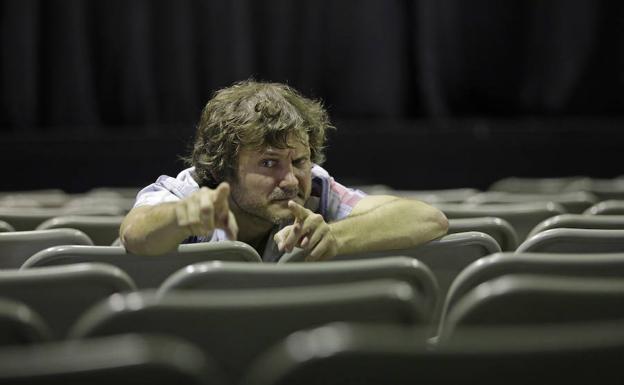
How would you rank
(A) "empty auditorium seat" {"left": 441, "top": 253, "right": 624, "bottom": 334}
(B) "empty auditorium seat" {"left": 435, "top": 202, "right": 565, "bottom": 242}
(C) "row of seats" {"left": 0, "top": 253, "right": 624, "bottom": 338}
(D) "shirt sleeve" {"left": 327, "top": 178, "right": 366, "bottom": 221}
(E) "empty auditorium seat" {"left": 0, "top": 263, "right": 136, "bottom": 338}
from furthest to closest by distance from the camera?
(B) "empty auditorium seat" {"left": 435, "top": 202, "right": 565, "bottom": 242}, (D) "shirt sleeve" {"left": 327, "top": 178, "right": 366, "bottom": 221}, (A) "empty auditorium seat" {"left": 441, "top": 253, "right": 624, "bottom": 334}, (E) "empty auditorium seat" {"left": 0, "top": 263, "right": 136, "bottom": 338}, (C) "row of seats" {"left": 0, "top": 253, "right": 624, "bottom": 338}

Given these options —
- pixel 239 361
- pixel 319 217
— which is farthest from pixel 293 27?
pixel 239 361

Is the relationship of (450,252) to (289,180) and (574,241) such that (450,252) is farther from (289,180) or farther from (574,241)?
(289,180)

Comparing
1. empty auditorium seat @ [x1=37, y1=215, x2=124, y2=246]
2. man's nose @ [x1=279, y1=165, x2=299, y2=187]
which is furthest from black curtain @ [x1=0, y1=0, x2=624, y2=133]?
man's nose @ [x1=279, y1=165, x2=299, y2=187]

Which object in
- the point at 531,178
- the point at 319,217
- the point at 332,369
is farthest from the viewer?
the point at 531,178

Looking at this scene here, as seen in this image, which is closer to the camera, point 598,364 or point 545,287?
point 598,364

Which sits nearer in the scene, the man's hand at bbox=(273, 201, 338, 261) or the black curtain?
the man's hand at bbox=(273, 201, 338, 261)

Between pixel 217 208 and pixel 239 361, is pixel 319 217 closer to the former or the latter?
pixel 217 208

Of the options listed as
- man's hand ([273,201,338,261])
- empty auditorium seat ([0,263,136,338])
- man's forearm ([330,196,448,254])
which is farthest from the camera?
man's forearm ([330,196,448,254])

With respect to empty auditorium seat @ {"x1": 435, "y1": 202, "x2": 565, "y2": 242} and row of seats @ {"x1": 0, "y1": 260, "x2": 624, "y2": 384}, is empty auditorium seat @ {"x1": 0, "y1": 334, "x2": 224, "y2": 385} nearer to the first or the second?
row of seats @ {"x1": 0, "y1": 260, "x2": 624, "y2": 384}

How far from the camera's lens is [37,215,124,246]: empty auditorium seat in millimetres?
2426

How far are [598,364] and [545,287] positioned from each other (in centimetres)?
21

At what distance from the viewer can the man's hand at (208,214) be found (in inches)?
73.4

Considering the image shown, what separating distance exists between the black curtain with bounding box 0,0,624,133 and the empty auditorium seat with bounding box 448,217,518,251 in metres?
5.45

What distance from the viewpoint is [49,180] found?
6719mm
